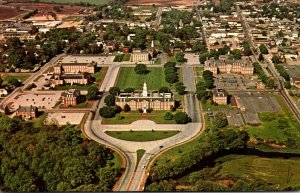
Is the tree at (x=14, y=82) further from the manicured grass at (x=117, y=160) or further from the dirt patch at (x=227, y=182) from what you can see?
the dirt patch at (x=227, y=182)

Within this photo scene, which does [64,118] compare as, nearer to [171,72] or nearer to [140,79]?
[140,79]

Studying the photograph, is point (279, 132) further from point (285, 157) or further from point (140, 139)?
point (140, 139)

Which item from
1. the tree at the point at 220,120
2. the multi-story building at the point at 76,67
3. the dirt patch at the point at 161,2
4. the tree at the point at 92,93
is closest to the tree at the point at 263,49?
the multi-story building at the point at 76,67

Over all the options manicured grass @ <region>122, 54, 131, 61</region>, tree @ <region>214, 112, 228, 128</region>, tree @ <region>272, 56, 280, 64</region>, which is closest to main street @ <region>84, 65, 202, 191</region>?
tree @ <region>214, 112, 228, 128</region>

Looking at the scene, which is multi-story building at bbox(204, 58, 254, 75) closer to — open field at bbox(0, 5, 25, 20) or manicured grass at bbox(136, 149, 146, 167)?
manicured grass at bbox(136, 149, 146, 167)

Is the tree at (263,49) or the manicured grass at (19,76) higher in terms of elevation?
the tree at (263,49)
